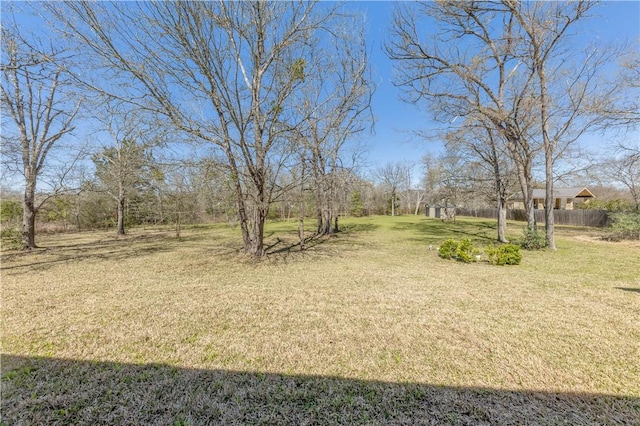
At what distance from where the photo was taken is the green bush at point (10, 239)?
8633mm

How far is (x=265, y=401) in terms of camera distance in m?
1.91

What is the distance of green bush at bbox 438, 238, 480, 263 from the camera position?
685cm


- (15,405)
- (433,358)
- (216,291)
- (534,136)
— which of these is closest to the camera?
(15,405)

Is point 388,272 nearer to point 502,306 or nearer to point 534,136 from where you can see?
point 502,306

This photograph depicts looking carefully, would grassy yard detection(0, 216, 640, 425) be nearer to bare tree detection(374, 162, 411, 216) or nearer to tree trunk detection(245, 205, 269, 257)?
tree trunk detection(245, 205, 269, 257)

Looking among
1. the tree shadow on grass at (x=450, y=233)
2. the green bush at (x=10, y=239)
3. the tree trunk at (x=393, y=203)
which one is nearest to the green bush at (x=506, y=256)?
the tree shadow on grass at (x=450, y=233)

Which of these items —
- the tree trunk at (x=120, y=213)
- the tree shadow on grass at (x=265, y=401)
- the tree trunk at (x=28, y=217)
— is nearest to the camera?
the tree shadow on grass at (x=265, y=401)

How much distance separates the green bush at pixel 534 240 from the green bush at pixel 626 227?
5.46m

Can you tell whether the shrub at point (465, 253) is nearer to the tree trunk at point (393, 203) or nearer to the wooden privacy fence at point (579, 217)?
the wooden privacy fence at point (579, 217)

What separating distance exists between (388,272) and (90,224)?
22631 millimetres

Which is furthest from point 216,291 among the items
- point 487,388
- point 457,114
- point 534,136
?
point 534,136

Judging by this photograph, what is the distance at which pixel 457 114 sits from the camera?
8.93 m

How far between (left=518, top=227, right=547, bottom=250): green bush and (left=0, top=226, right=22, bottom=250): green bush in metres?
18.4

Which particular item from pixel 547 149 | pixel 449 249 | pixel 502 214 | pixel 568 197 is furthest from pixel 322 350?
pixel 568 197
